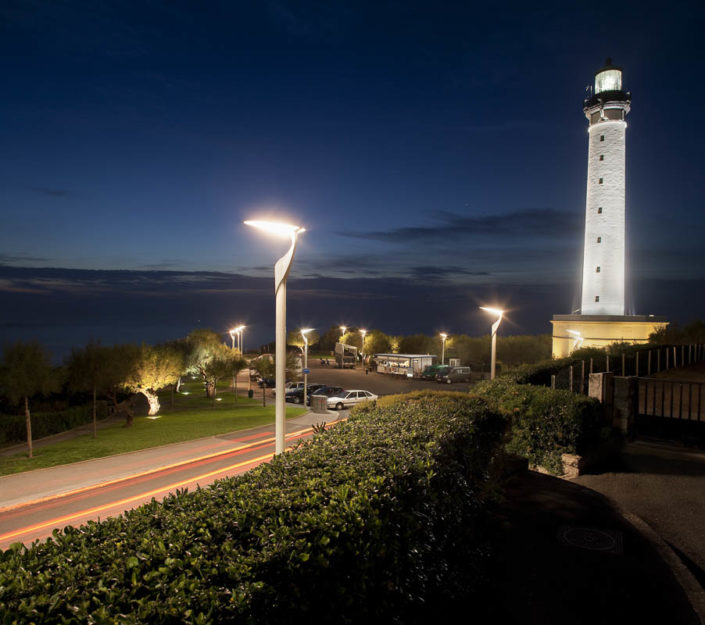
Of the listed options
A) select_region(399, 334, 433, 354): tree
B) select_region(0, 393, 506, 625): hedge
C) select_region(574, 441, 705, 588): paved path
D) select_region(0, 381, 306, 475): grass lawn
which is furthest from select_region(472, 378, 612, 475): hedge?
select_region(399, 334, 433, 354): tree

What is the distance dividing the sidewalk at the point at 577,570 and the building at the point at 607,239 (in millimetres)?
38526

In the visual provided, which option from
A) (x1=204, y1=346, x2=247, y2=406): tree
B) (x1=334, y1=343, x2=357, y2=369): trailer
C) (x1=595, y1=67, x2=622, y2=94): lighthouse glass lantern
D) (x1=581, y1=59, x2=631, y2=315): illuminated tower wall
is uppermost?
(x1=595, y1=67, x2=622, y2=94): lighthouse glass lantern

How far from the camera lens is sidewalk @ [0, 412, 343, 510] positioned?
15.7 m

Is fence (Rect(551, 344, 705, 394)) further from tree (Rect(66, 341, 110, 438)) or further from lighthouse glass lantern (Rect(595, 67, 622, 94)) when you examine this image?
tree (Rect(66, 341, 110, 438))

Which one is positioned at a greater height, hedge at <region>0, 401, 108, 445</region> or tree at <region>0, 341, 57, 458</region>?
tree at <region>0, 341, 57, 458</region>

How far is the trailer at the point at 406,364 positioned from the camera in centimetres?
5569

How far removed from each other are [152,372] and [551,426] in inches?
1140

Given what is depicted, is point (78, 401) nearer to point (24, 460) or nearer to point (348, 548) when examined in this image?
point (24, 460)

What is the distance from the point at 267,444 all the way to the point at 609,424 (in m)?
15.3

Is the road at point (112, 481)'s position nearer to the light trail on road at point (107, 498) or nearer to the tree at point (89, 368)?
the light trail on road at point (107, 498)

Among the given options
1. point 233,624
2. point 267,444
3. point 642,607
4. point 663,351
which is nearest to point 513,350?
point 663,351

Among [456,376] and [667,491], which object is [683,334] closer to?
[456,376]

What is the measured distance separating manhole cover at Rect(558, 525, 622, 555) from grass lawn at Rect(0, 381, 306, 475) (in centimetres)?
1999

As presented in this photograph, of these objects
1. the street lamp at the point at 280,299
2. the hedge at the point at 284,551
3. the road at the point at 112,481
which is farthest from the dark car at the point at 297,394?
the hedge at the point at 284,551
